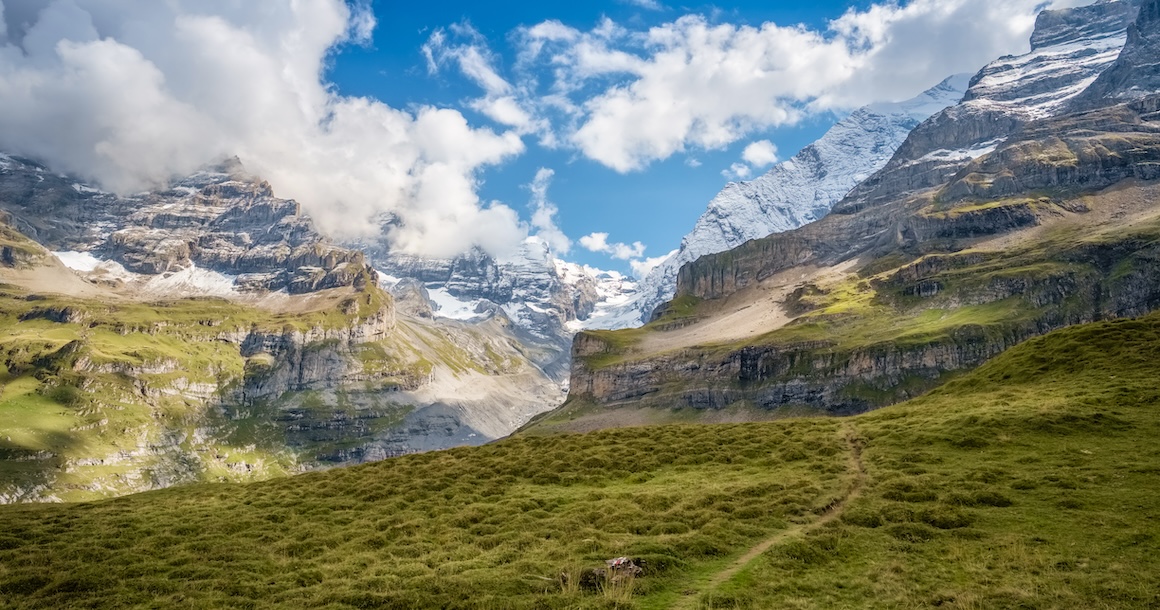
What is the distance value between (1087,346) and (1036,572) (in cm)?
4871

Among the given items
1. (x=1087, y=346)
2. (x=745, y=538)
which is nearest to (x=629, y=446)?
(x=745, y=538)

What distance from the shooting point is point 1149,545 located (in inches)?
1043

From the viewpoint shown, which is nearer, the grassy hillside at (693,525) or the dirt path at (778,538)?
the dirt path at (778,538)

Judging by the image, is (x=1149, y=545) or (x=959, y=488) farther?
(x=959, y=488)

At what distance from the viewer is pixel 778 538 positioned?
105 feet

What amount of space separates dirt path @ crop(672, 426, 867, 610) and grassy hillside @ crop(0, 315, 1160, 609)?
155mm

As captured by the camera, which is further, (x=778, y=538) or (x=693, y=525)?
(x=693, y=525)

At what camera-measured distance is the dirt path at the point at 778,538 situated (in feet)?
85.7

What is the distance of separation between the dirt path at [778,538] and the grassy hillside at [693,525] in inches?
6.1

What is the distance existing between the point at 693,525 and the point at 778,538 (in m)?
4.32

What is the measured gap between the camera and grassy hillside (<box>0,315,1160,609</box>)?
26.5 meters

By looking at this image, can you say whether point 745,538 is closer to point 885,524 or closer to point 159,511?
point 885,524

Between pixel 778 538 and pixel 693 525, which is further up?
pixel 693 525

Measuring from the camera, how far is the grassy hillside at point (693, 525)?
26.5m
